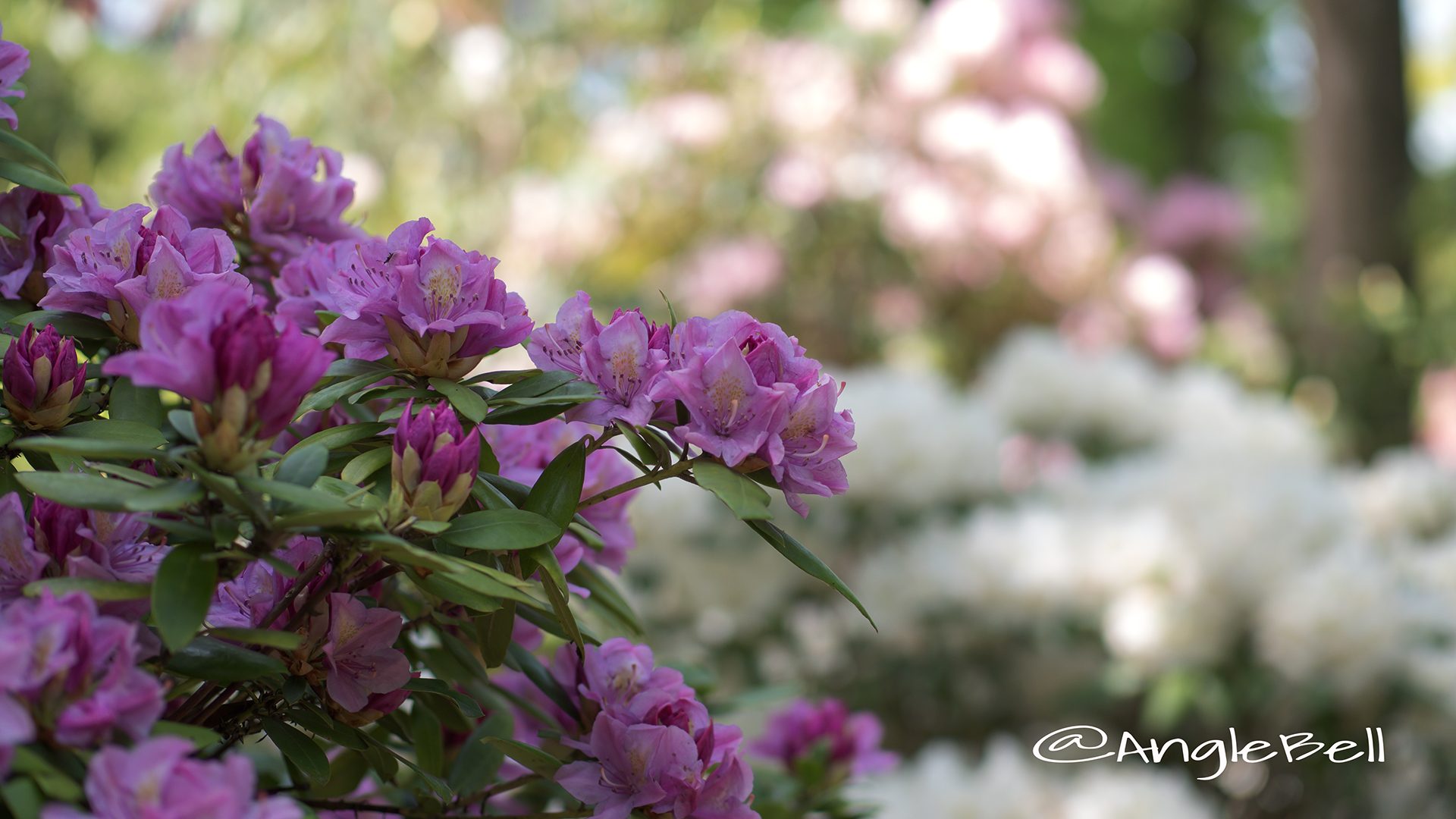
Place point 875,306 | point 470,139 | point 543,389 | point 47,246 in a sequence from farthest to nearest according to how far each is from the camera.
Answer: point 470,139 → point 875,306 → point 47,246 → point 543,389

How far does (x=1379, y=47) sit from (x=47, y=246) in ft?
11.4

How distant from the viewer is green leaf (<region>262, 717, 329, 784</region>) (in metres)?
0.52

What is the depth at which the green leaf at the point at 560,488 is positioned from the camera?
20.4 inches

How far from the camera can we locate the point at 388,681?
0.53m

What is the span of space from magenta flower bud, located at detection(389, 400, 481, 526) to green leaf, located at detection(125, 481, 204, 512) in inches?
3.0

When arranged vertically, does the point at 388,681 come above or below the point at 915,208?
below

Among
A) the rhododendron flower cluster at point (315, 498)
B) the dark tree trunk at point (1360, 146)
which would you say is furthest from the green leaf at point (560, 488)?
the dark tree trunk at point (1360, 146)

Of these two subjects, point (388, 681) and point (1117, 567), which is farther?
point (1117, 567)

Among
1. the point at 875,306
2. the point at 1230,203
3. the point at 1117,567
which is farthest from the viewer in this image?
the point at 1230,203

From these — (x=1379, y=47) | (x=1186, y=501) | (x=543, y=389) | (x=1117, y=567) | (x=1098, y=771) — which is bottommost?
(x=543, y=389)

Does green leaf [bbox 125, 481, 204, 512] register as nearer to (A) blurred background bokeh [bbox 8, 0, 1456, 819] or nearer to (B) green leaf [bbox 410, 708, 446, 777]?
(B) green leaf [bbox 410, 708, 446, 777]

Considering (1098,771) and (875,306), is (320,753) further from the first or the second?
(875,306)

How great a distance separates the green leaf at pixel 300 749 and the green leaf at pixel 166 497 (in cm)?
14

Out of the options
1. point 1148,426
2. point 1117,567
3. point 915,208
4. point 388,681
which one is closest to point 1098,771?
point 1117,567
